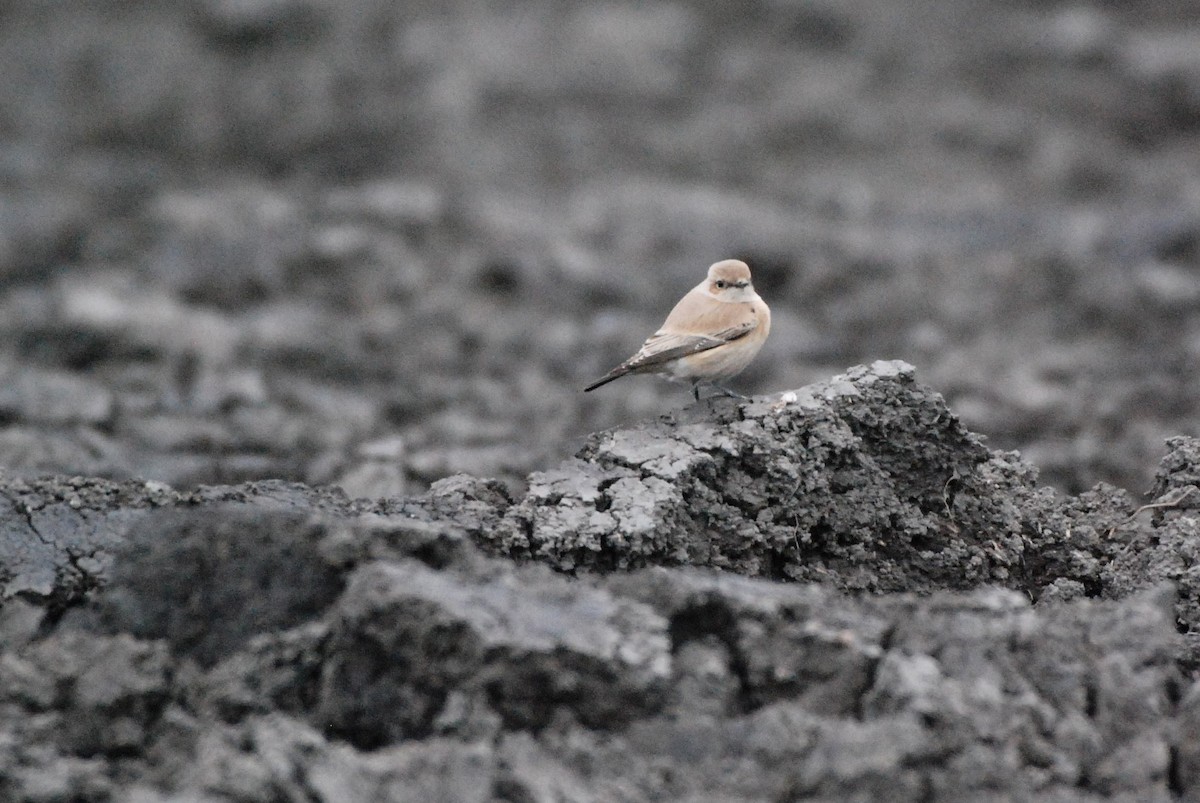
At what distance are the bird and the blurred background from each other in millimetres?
3859

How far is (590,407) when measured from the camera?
49.3 feet

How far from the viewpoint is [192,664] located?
5621 mm

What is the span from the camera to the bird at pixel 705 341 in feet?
27.1

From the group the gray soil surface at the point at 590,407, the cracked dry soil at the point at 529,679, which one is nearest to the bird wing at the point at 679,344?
the gray soil surface at the point at 590,407

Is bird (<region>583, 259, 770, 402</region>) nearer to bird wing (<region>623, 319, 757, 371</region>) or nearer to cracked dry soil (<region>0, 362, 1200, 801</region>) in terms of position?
bird wing (<region>623, 319, 757, 371</region>)

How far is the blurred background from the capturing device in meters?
14.5

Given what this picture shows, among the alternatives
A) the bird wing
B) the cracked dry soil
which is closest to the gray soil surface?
the cracked dry soil

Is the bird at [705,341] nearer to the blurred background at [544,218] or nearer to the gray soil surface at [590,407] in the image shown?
the gray soil surface at [590,407]

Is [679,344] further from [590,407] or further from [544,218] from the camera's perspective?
[544,218]

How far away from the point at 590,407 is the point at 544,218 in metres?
5.25

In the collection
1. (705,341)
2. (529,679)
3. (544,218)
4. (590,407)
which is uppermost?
(544,218)

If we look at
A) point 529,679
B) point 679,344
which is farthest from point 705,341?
point 529,679

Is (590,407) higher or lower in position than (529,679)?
higher

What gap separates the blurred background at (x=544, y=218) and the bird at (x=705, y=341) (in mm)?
3859
